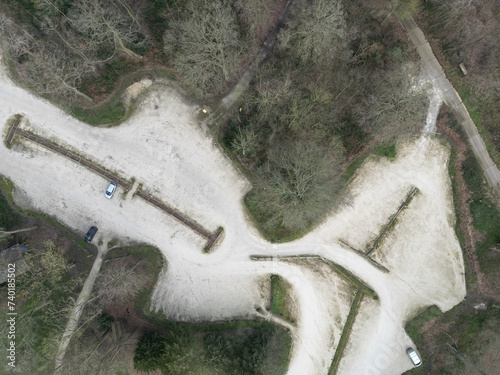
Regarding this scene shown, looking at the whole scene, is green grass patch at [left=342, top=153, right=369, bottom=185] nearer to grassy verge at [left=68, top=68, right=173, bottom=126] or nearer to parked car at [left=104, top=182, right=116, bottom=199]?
grassy verge at [left=68, top=68, right=173, bottom=126]

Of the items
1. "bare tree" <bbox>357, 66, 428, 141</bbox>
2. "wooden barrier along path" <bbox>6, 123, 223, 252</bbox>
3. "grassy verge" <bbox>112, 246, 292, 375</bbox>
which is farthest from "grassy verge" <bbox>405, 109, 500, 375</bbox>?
"wooden barrier along path" <bbox>6, 123, 223, 252</bbox>

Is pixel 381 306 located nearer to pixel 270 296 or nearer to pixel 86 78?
pixel 270 296

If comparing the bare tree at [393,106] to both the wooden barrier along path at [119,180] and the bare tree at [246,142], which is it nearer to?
the bare tree at [246,142]

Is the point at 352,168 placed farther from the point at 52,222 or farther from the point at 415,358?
the point at 52,222

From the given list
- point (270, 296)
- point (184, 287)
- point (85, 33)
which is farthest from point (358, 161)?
point (85, 33)

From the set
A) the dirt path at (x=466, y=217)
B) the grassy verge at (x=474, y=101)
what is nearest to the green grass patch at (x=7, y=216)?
the dirt path at (x=466, y=217)

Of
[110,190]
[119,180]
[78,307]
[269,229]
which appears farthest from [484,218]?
[78,307]
